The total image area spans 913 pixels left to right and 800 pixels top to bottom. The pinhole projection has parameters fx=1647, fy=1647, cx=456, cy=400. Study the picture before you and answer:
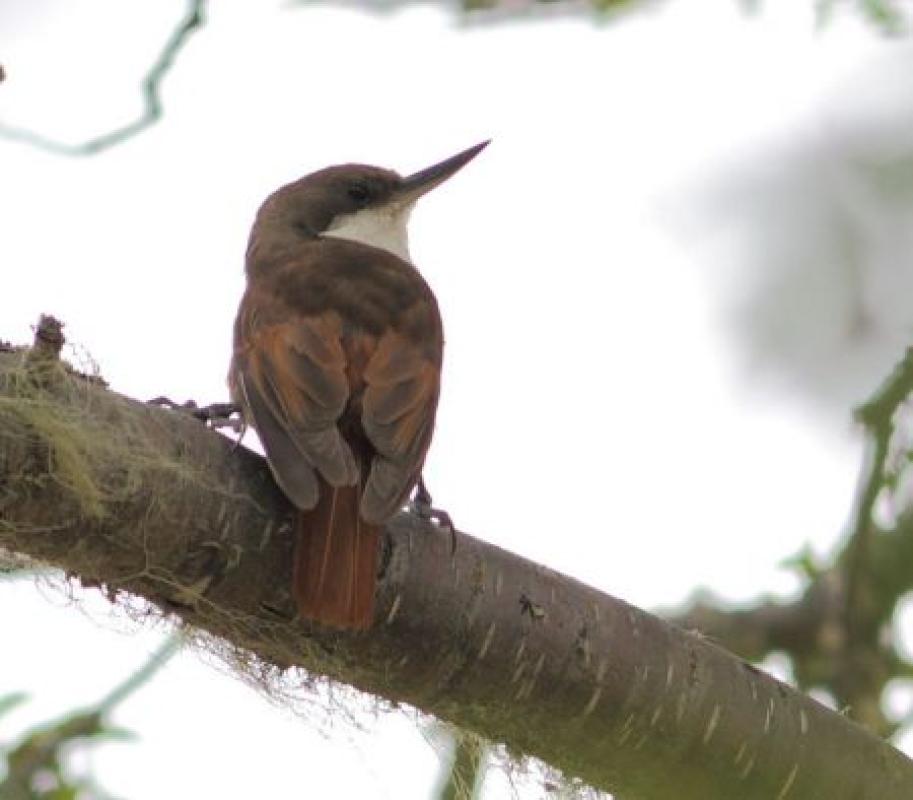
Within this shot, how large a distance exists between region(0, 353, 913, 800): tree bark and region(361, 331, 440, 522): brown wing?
0.09 m

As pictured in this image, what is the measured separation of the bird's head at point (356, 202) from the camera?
5762mm

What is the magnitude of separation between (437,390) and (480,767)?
1.03m

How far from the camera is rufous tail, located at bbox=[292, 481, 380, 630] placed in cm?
291

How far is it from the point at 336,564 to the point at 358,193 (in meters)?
3.14

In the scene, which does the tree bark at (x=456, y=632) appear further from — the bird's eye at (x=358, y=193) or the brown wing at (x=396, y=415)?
the bird's eye at (x=358, y=193)

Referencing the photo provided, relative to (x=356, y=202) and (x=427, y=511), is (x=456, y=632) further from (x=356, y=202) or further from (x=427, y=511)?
(x=356, y=202)

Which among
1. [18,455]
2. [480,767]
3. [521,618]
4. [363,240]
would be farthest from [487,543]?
[363,240]

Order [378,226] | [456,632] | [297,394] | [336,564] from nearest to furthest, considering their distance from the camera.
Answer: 1. [336,564]
2. [456,632]
3. [297,394]
4. [378,226]

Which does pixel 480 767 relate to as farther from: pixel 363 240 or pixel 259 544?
pixel 363 240

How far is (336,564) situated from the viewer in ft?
Result: 9.64

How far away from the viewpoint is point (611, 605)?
3.41m

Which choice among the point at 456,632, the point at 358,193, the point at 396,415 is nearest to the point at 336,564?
the point at 456,632

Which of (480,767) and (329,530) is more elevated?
(329,530)

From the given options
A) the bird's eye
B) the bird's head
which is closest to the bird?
the bird's head
